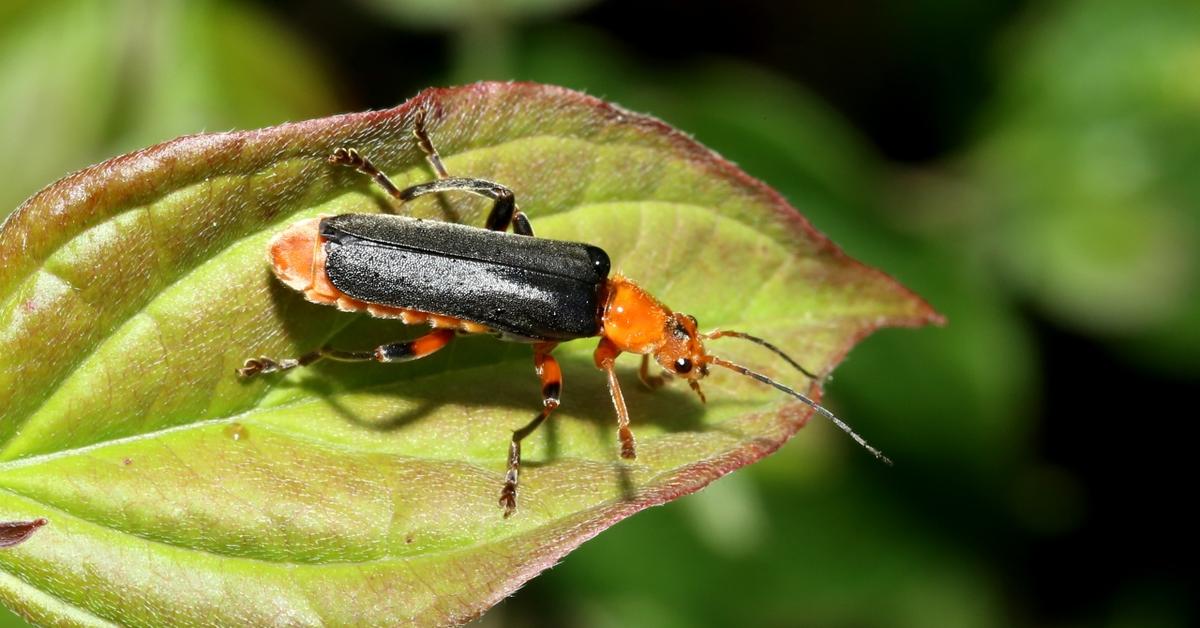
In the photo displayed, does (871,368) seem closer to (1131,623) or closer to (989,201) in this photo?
(989,201)

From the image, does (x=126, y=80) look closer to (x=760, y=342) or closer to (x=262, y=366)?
(x=262, y=366)

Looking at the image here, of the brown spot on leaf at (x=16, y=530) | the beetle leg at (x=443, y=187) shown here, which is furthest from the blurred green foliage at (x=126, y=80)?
the brown spot on leaf at (x=16, y=530)

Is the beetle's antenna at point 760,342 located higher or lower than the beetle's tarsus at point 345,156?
lower

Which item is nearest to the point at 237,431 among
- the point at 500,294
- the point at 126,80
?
the point at 500,294

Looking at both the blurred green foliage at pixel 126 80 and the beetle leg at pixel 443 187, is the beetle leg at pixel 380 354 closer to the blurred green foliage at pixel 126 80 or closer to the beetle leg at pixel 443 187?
the beetle leg at pixel 443 187

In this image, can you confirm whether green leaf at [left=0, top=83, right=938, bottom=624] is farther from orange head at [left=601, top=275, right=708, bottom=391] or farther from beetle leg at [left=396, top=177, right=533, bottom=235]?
orange head at [left=601, top=275, right=708, bottom=391]

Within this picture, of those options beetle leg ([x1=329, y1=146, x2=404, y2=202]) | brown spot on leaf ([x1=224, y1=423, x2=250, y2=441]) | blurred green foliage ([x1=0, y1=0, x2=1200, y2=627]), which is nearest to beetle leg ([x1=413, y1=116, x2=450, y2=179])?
beetle leg ([x1=329, y1=146, x2=404, y2=202])

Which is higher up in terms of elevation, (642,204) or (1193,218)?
(642,204)

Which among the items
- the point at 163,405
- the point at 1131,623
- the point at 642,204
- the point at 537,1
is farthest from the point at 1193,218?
the point at 163,405
